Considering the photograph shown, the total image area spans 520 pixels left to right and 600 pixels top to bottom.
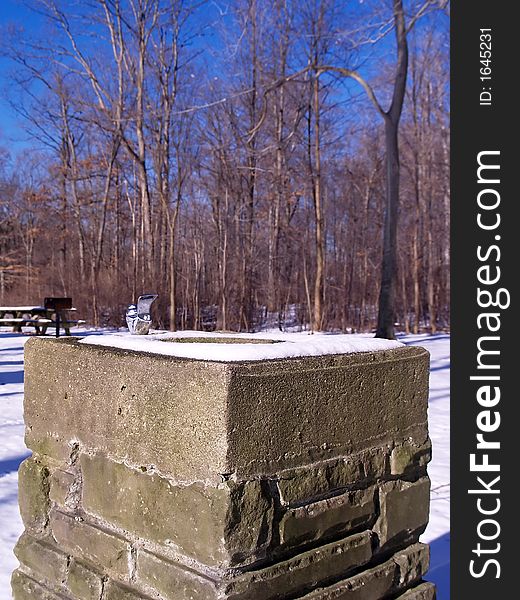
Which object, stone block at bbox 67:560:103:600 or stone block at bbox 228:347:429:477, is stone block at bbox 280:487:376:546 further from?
stone block at bbox 67:560:103:600

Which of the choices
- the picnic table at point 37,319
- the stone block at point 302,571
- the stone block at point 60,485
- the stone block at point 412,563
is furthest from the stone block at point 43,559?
the picnic table at point 37,319

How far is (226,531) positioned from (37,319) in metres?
15.5

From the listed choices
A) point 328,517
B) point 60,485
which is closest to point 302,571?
point 328,517

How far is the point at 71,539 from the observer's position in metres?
1.70

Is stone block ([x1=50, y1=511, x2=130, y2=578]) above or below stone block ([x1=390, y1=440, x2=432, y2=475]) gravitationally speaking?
below

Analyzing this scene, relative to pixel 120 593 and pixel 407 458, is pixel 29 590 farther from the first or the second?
pixel 407 458

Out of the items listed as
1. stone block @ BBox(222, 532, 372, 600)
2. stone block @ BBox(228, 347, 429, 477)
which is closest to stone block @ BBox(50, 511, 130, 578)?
stone block @ BBox(222, 532, 372, 600)

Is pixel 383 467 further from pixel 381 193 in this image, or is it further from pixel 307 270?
pixel 381 193

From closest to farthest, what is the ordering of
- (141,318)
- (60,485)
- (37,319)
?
1. (60,485)
2. (141,318)
3. (37,319)

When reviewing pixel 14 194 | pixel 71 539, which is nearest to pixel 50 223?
pixel 14 194

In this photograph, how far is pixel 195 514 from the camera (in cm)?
138

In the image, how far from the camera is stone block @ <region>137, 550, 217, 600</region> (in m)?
1.36

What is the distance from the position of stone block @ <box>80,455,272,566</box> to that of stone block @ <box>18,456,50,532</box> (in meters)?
0.31

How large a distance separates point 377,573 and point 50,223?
87.5 ft
